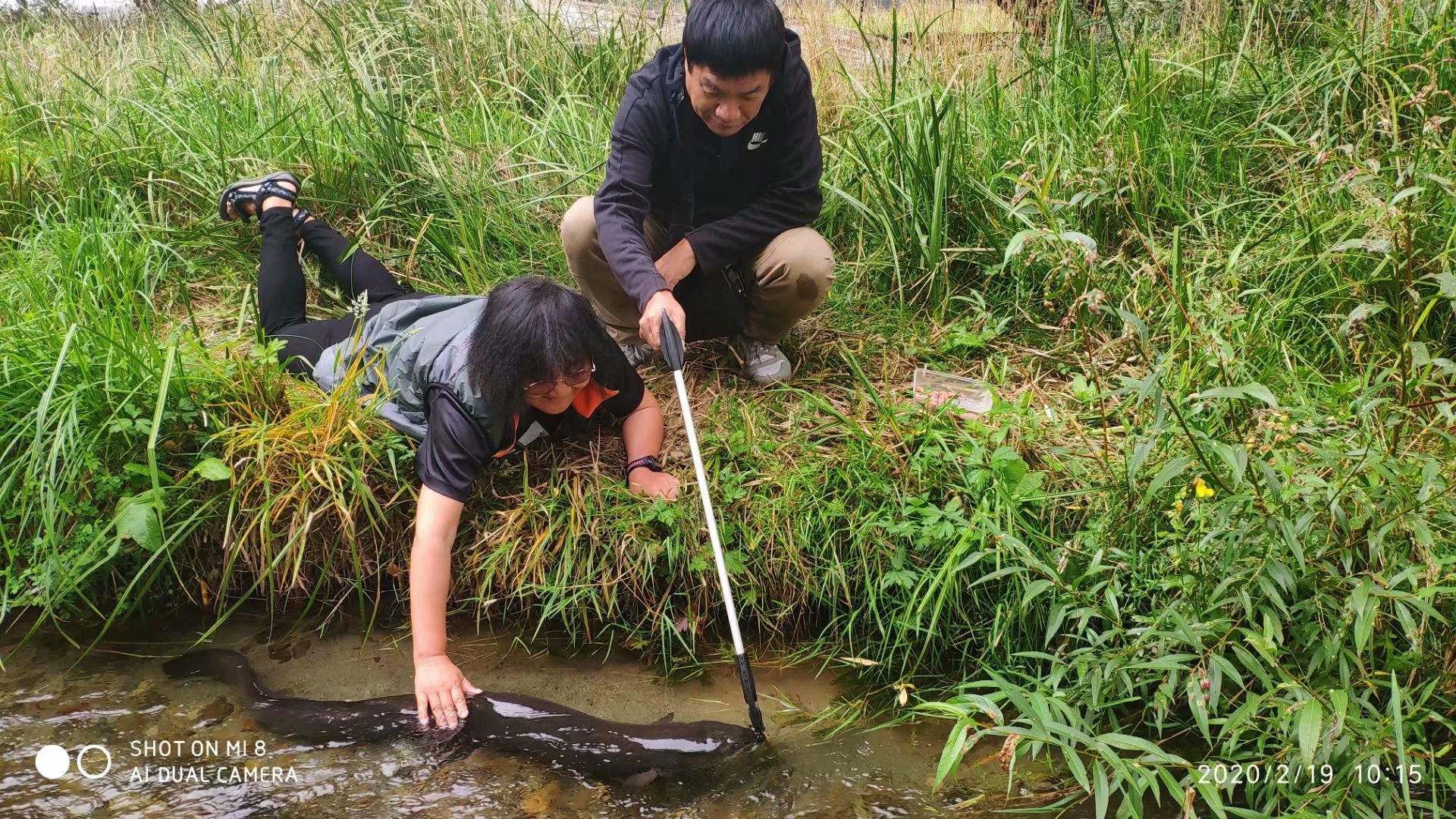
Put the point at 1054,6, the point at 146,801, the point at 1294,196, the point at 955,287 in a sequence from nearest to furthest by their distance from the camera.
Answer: the point at 146,801
the point at 1294,196
the point at 955,287
the point at 1054,6

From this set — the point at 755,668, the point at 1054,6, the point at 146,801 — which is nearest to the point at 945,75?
the point at 1054,6

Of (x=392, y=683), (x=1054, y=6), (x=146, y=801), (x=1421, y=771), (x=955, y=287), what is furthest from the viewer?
(x=1054, y=6)

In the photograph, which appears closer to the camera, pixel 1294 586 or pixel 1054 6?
pixel 1294 586

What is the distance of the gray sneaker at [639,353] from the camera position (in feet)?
11.1

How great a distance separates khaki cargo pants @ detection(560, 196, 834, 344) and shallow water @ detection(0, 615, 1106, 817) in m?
1.13

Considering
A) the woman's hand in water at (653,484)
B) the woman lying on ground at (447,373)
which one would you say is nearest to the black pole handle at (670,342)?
the woman lying on ground at (447,373)

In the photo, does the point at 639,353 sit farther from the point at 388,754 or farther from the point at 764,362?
the point at 388,754

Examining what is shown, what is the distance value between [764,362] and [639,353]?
1.45ft

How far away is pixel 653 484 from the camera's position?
2.83 metres

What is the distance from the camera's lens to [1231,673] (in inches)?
75.8

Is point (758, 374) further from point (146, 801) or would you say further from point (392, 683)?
point (146, 801)

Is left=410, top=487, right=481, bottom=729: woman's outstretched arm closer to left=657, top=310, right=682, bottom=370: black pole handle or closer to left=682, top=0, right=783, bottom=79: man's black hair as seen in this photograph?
left=657, top=310, right=682, bottom=370: black pole handle

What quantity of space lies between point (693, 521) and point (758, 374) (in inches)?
27.3
